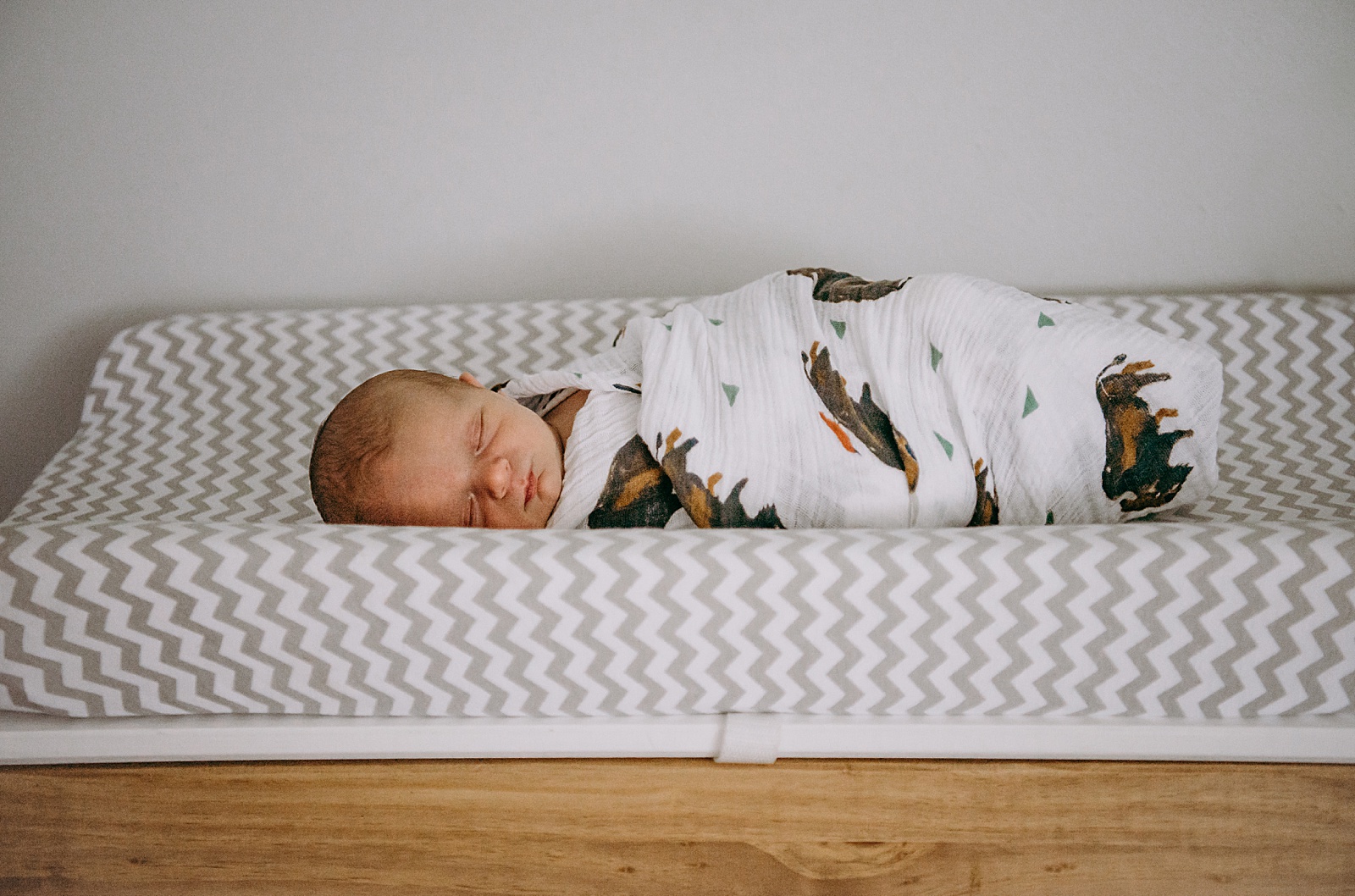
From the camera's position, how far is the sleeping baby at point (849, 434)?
0.89 meters

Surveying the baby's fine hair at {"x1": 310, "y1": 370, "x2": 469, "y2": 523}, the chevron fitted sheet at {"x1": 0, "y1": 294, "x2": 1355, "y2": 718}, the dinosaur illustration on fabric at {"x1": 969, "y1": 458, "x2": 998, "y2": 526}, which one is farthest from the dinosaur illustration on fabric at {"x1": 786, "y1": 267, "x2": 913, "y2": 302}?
the baby's fine hair at {"x1": 310, "y1": 370, "x2": 469, "y2": 523}

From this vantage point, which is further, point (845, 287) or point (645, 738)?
point (845, 287)

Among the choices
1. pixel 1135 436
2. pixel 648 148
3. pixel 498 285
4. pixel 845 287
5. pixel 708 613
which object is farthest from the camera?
pixel 498 285

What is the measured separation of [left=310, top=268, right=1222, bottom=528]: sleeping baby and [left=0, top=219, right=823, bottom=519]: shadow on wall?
43cm

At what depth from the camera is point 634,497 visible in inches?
36.9

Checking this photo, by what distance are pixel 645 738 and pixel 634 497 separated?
267mm

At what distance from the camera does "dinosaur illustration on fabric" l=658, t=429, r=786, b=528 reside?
896 mm

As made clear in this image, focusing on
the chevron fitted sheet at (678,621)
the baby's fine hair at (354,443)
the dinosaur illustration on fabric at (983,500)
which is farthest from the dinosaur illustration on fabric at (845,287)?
the baby's fine hair at (354,443)

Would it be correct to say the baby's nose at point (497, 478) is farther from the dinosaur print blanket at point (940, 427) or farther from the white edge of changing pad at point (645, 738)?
the white edge of changing pad at point (645, 738)

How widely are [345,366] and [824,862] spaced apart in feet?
3.24

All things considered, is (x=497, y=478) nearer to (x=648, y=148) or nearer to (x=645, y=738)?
(x=645, y=738)

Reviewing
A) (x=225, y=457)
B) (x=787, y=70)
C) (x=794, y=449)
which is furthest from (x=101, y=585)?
(x=787, y=70)

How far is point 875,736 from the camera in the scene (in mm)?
810

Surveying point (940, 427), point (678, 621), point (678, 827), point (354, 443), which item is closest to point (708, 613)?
point (678, 621)
